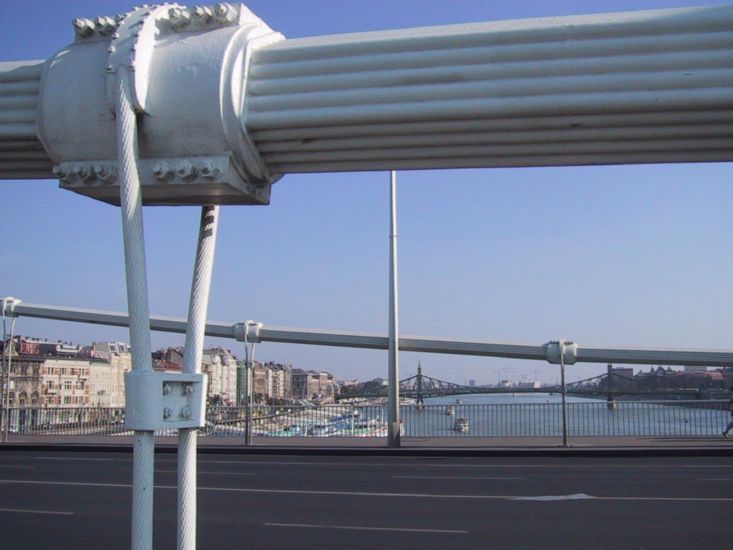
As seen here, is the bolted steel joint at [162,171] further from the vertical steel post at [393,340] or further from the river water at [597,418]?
the river water at [597,418]

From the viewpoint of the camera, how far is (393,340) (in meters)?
18.1

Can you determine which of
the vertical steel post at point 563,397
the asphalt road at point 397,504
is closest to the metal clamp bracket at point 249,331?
the asphalt road at point 397,504

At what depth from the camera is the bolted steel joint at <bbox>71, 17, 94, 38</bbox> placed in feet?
9.44

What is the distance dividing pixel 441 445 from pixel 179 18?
15.9 metres

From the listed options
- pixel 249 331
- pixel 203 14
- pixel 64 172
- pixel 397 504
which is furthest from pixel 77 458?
pixel 203 14

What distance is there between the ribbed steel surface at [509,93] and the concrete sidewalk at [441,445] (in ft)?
47.3

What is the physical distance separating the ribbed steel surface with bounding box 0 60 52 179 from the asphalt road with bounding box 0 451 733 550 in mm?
5242

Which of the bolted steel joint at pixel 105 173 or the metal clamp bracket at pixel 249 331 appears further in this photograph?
the metal clamp bracket at pixel 249 331

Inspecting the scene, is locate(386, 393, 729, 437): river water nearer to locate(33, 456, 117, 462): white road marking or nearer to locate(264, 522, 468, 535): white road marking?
locate(33, 456, 117, 462): white road marking

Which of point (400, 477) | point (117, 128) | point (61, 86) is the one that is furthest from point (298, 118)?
point (400, 477)

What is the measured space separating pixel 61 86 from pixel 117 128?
36cm

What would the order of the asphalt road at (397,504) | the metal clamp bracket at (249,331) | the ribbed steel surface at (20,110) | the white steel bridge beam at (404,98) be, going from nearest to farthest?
1. the white steel bridge beam at (404,98)
2. the ribbed steel surface at (20,110)
3. the asphalt road at (397,504)
4. the metal clamp bracket at (249,331)

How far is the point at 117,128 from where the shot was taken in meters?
2.66

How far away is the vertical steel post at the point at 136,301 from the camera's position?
8.26 ft
